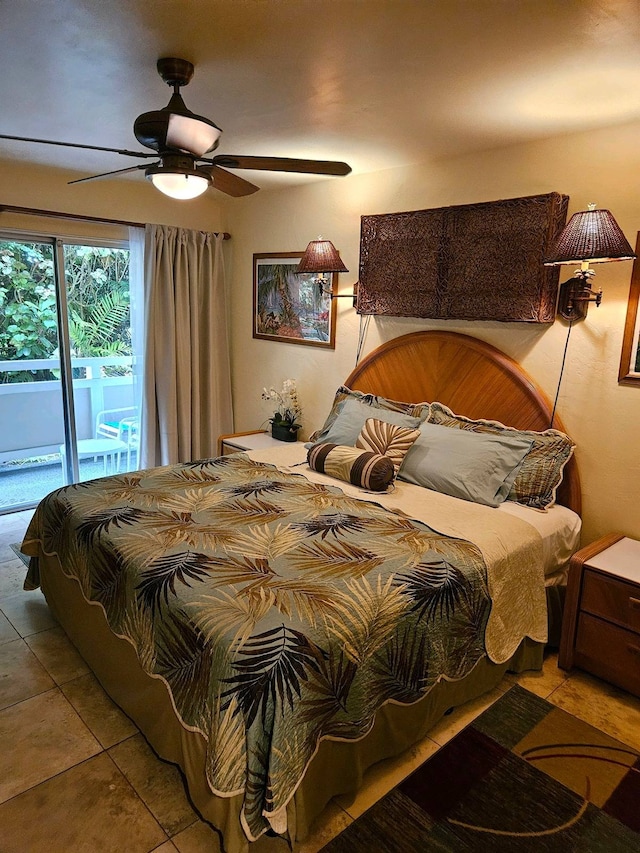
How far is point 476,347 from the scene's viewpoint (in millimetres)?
3074

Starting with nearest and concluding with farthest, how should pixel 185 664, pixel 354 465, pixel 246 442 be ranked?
pixel 185 664, pixel 354 465, pixel 246 442

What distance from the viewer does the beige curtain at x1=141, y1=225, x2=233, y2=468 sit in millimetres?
4371

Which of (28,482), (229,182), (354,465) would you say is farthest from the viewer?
(28,482)

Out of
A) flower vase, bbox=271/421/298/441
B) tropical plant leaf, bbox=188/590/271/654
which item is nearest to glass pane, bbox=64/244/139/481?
flower vase, bbox=271/421/298/441

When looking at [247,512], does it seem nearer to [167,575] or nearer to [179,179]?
[167,575]

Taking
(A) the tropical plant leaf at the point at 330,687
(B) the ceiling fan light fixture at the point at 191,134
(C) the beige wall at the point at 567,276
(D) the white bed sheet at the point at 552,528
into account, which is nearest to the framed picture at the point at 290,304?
(C) the beige wall at the point at 567,276

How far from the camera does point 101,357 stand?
173 inches

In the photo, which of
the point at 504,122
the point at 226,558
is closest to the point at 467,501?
the point at 226,558

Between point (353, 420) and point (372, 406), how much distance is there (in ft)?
0.59

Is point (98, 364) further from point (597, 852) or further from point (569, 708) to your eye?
point (597, 852)

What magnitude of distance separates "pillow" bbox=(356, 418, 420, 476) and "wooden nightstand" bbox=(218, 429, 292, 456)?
109 centimetres

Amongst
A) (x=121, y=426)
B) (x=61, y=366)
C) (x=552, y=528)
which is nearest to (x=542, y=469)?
(x=552, y=528)

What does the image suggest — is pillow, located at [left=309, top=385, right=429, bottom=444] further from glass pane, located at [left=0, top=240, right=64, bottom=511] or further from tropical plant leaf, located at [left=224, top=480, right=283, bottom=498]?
glass pane, located at [left=0, top=240, right=64, bottom=511]

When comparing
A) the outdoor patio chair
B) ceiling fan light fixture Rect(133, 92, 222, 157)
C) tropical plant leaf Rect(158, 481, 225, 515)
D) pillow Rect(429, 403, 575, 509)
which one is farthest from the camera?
the outdoor patio chair
